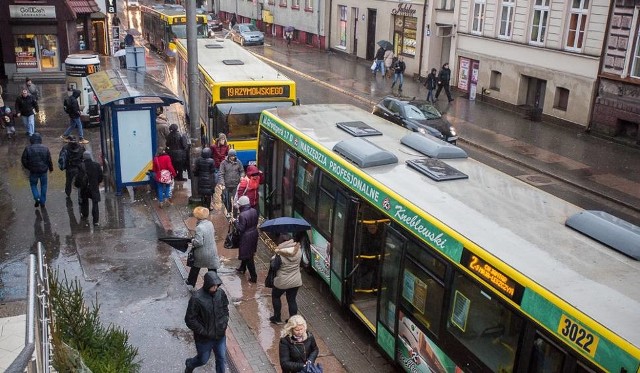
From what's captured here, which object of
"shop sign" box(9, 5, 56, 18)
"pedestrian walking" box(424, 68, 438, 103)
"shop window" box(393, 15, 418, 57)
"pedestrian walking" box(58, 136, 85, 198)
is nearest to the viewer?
"pedestrian walking" box(58, 136, 85, 198)

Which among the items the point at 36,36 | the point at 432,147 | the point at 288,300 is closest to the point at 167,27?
the point at 36,36

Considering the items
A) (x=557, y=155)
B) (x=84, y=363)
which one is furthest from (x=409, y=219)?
(x=557, y=155)

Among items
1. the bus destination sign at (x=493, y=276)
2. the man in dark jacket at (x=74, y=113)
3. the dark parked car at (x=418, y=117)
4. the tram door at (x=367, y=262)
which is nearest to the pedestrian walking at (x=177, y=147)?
the man in dark jacket at (x=74, y=113)

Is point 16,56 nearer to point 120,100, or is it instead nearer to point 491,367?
point 120,100

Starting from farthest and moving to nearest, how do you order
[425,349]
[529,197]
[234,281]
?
[234,281]
[529,197]
[425,349]

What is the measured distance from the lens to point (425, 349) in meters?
7.70

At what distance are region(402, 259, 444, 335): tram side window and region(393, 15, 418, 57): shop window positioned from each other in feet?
91.9

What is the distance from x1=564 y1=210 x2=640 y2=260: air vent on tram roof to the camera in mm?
6434

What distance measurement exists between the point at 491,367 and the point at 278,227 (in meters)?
4.00

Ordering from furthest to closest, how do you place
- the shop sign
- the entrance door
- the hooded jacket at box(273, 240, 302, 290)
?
the entrance door → the shop sign → the hooded jacket at box(273, 240, 302, 290)

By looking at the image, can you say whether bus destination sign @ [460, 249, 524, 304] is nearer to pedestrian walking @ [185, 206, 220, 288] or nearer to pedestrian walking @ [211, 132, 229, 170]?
pedestrian walking @ [185, 206, 220, 288]

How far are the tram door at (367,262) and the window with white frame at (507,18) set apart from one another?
20326 millimetres

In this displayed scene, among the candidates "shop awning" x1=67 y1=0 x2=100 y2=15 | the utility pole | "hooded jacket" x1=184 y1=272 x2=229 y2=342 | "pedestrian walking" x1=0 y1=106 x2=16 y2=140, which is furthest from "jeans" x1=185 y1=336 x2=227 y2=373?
"shop awning" x1=67 y1=0 x2=100 y2=15

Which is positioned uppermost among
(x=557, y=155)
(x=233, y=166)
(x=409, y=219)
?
(x=409, y=219)
